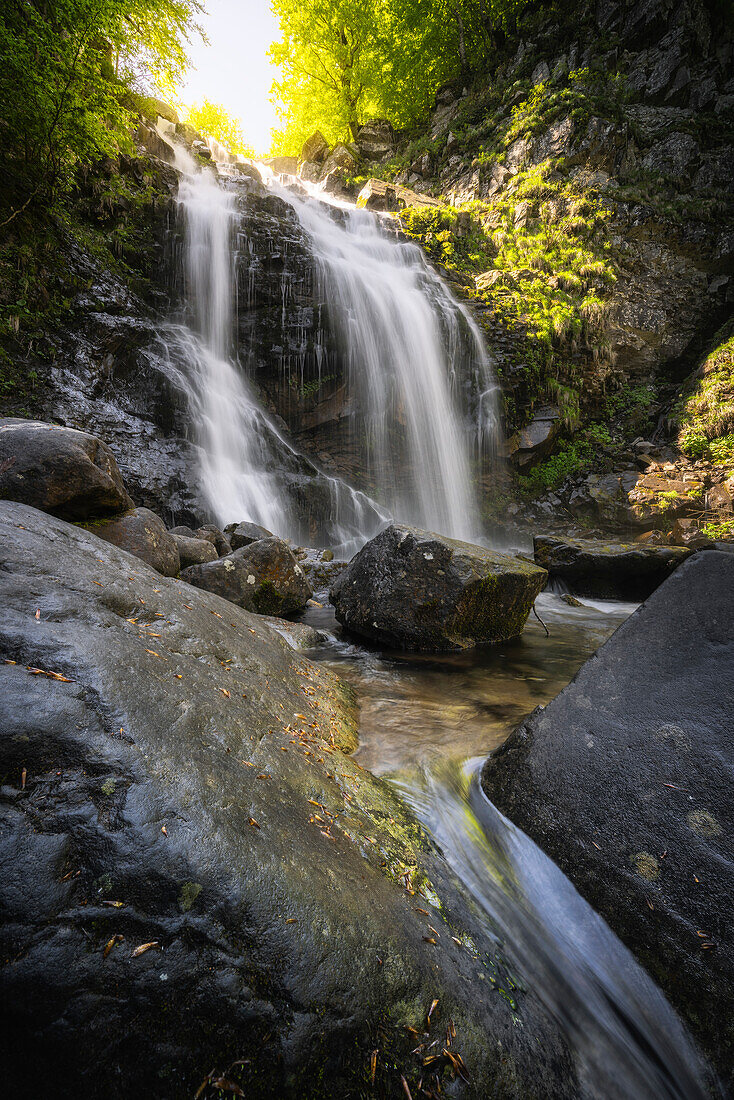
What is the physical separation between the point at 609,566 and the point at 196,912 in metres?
8.24

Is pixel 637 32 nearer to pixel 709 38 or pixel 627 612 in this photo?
pixel 709 38

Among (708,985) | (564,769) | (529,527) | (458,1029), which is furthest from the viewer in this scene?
(529,527)

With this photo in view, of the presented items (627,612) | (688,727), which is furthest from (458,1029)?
(627,612)

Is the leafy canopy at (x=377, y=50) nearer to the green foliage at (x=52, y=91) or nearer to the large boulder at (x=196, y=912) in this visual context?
the green foliage at (x=52, y=91)

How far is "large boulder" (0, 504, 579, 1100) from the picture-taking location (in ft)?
2.99

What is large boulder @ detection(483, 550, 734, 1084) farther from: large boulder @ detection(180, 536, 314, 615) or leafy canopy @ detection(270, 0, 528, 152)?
leafy canopy @ detection(270, 0, 528, 152)

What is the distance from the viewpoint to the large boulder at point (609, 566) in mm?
7512

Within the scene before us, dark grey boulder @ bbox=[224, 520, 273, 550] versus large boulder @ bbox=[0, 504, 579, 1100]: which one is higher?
dark grey boulder @ bbox=[224, 520, 273, 550]

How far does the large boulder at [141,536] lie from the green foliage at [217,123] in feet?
94.2

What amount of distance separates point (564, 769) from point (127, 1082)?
1862mm

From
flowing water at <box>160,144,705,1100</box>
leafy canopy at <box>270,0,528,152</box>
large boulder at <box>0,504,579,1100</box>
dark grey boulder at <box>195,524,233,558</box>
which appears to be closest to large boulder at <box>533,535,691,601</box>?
flowing water at <box>160,144,705,1100</box>

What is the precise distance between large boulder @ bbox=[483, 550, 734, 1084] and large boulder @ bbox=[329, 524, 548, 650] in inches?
91.1

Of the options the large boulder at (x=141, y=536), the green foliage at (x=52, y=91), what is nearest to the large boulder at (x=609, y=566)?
the large boulder at (x=141, y=536)

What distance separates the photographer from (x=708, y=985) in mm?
1423
